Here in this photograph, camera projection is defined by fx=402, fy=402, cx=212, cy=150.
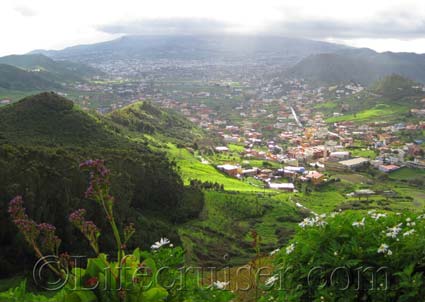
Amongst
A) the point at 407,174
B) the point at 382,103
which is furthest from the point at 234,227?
the point at 382,103

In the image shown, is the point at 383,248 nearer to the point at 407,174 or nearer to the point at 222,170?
the point at 222,170

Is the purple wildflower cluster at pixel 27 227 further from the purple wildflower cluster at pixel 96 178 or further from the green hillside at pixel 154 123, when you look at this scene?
the green hillside at pixel 154 123

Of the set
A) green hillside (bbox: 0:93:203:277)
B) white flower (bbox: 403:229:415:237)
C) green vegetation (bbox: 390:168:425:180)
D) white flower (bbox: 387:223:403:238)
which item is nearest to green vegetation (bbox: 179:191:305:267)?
green hillside (bbox: 0:93:203:277)

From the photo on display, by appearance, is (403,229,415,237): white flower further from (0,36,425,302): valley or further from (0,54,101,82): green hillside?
(0,54,101,82): green hillside

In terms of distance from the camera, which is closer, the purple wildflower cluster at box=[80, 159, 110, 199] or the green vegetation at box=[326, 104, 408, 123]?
the purple wildflower cluster at box=[80, 159, 110, 199]

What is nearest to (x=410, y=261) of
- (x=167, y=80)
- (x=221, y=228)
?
(x=221, y=228)

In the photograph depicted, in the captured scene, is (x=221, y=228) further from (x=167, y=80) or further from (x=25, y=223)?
(x=167, y=80)

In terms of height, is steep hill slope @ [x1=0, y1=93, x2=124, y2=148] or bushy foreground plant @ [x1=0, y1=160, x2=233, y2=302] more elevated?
bushy foreground plant @ [x1=0, y1=160, x2=233, y2=302]

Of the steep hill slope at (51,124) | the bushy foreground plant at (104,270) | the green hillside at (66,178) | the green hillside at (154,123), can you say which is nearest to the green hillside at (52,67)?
the green hillside at (154,123)
